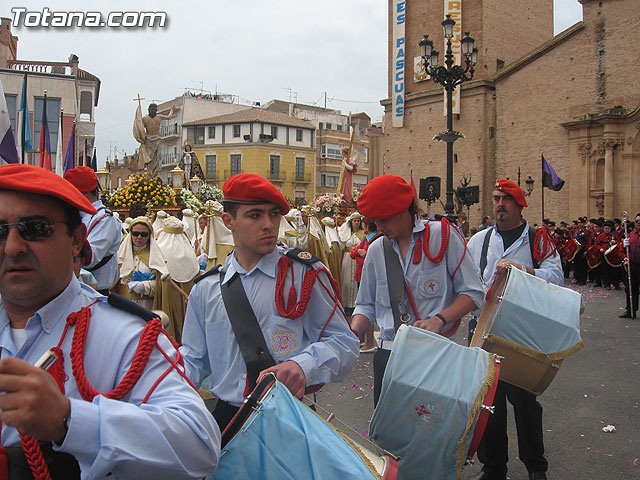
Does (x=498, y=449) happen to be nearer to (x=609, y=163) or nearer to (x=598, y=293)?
(x=598, y=293)

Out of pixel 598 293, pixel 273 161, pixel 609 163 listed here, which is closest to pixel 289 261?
pixel 598 293

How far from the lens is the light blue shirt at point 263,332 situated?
2568 mm

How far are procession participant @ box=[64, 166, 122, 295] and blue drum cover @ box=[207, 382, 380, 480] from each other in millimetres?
4016

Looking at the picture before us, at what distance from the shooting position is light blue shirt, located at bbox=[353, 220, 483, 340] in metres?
3.68

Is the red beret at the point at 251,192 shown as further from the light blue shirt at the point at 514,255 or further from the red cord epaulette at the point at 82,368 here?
the light blue shirt at the point at 514,255

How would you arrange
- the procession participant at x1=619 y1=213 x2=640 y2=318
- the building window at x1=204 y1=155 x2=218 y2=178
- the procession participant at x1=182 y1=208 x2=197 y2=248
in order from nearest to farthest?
the procession participant at x1=619 y1=213 x2=640 y2=318, the procession participant at x1=182 y1=208 x2=197 y2=248, the building window at x1=204 y1=155 x2=218 y2=178

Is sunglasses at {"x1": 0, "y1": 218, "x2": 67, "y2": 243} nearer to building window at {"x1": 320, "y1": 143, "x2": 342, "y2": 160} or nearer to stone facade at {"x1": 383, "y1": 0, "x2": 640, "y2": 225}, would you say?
stone facade at {"x1": 383, "y1": 0, "x2": 640, "y2": 225}

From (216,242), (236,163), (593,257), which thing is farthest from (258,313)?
(236,163)

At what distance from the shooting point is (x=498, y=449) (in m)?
3.95

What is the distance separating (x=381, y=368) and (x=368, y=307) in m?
0.49

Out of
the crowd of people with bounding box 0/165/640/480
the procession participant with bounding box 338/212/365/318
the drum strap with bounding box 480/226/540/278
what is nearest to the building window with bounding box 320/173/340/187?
the procession participant with bounding box 338/212/365/318

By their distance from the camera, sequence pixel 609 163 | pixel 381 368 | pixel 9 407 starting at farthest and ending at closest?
1. pixel 609 163
2. pixel 381 368
3. pixel 9 407

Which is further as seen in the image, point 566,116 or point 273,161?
point 273,161

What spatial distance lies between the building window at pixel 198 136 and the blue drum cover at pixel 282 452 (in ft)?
201
